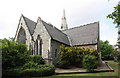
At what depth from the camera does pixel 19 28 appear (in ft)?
76.2

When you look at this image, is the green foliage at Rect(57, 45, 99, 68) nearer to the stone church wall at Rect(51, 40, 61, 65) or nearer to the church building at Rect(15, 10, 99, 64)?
the stone church wall at Rect(51, 40, 61, 65)

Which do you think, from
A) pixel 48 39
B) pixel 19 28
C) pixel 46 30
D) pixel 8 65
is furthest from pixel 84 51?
pixel 19 28

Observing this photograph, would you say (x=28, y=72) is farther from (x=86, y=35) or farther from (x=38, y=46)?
(x=86, y=35)

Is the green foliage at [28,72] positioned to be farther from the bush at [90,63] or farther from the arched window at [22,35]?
the arched window at [22,35]

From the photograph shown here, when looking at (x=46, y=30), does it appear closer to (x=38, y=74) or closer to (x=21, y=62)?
(x=21, y=62)

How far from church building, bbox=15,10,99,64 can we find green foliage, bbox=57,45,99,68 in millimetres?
2379

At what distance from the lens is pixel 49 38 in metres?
17.6

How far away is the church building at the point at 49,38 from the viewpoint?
1788 cm

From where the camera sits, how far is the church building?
17.9 m

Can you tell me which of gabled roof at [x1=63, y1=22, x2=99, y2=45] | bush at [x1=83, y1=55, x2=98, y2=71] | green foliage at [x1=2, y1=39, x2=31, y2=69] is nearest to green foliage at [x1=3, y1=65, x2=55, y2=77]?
green foliage at [x1=2, y1=39, x2=31, y2=69]

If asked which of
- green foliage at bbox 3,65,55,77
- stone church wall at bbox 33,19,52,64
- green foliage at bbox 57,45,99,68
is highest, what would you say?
stone church wall at bbox 33,19,52,64

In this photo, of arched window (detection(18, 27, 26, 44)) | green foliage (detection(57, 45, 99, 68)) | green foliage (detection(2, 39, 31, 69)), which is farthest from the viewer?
arched window (detection(18, 27, 26, 44))

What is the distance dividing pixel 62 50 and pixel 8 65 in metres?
8.43

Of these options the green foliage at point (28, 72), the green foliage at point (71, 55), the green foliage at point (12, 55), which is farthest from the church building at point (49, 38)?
the green foliage at point (28, 72)
